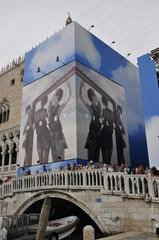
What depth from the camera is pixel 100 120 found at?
59.4 ft

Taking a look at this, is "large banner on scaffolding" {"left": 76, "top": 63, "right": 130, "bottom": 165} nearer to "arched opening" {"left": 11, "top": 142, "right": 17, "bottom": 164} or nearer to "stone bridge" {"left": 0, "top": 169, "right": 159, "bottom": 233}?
"stone bridge" {"left": 0, "top": 169, "right": 159, "bottom": 233}

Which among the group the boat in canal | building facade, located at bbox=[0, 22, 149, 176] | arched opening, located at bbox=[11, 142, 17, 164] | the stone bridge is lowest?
the boat in canal

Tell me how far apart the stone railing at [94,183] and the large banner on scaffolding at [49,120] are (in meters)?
3.28

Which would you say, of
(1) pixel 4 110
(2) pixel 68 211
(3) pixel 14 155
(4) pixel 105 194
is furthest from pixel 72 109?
(1) pixel 4 110

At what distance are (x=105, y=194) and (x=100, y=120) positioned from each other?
27.5 ft

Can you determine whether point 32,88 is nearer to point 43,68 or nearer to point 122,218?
point 43,68

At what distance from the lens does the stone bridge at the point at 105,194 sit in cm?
899

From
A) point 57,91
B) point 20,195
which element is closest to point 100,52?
point 57,91

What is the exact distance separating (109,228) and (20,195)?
5.79 m

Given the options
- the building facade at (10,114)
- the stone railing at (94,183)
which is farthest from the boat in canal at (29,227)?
the building facade at (10,114)

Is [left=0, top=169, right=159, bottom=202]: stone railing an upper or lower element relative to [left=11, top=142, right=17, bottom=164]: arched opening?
Answer: lower

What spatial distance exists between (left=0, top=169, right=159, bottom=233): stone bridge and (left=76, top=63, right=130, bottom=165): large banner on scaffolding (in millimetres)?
3873

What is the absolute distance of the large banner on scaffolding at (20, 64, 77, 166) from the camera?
54.2ft

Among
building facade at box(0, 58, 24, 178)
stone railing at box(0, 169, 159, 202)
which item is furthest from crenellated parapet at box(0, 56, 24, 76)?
stone railing at box(0, 169, 159, 202)
